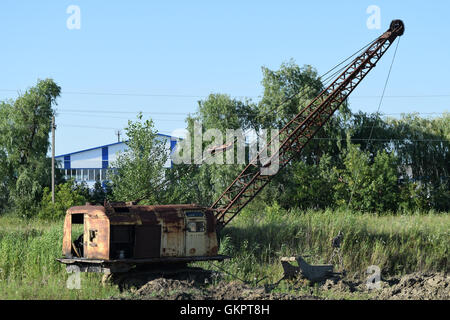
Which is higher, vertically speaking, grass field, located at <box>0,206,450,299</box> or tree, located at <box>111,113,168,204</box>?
tree, located at <box>111,113,168,204</box>

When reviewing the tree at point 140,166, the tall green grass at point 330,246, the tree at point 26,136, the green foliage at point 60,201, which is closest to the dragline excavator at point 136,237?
the tall green grass at point 330,246

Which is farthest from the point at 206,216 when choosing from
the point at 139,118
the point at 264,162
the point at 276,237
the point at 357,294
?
the point at 139,118

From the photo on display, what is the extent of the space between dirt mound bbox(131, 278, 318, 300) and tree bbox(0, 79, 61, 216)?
108ft

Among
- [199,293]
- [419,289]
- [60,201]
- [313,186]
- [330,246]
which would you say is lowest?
[419,289]

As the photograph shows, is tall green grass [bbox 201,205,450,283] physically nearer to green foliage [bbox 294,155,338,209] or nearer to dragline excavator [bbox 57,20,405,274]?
dragline excavator [bbox 57,20,405,274]

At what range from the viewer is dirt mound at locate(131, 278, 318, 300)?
41.9 ft

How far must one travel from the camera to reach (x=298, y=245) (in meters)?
24.2

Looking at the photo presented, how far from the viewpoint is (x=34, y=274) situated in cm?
1833

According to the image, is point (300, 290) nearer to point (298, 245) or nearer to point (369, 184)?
point (298, 245)

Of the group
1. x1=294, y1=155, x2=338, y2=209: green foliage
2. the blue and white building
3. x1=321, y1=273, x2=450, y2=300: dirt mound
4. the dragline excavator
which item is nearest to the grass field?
the dragline excavator

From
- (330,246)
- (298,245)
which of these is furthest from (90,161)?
Answer: (330,246)

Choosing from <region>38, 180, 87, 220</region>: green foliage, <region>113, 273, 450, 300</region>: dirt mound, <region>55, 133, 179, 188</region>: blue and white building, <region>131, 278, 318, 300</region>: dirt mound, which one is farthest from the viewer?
<region>55, 133, 179, 188</region>: blue and white building

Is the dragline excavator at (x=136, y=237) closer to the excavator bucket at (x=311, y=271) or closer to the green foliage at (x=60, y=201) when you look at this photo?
the excavator bucket at (x=311, y=271)

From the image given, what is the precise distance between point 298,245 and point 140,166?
329 inches
